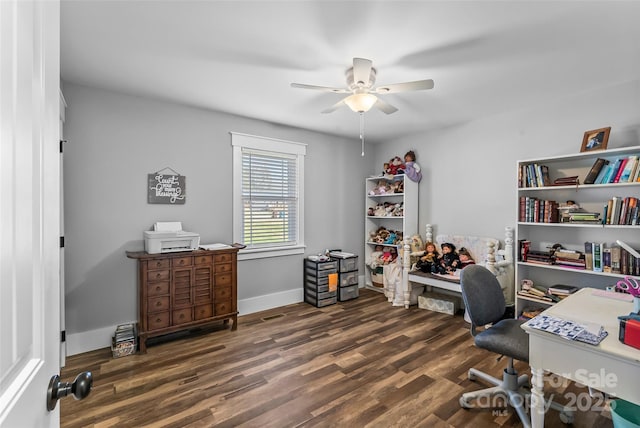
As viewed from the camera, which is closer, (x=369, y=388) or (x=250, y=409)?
(x=250, y=409)

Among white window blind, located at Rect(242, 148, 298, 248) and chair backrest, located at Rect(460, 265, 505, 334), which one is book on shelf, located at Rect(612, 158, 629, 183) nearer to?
chair backrest, located at Rect(460, 265, 505, 334)

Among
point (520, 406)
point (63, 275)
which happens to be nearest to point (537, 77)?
point (520, 406)

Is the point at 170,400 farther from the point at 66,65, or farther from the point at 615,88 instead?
the point at 615,88

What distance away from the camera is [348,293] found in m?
4.28

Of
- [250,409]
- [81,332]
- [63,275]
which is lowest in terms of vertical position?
[250,409]

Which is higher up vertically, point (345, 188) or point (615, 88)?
point (615, 88)

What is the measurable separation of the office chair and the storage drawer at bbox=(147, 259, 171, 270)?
2579mm

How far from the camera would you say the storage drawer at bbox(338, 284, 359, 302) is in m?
4.21

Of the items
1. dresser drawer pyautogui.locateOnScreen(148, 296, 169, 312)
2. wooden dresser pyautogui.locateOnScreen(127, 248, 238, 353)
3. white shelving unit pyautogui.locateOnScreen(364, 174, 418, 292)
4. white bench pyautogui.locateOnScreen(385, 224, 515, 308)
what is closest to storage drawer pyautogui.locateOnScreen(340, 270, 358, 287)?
white bench pyautogui.locateOnScreen(385, 224, 515, 308)

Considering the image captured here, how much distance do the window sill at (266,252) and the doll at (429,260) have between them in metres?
1.65

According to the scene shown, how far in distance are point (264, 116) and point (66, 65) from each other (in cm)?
188

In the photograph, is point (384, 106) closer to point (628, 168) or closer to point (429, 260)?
point (628, 168)

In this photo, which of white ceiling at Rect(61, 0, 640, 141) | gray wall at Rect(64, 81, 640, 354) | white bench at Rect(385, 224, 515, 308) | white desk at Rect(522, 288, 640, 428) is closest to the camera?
white desk at Rect(522, 288, 640, 428)

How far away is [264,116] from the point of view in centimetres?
368
